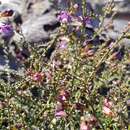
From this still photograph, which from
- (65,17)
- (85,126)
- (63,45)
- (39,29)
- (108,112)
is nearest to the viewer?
(85,126)

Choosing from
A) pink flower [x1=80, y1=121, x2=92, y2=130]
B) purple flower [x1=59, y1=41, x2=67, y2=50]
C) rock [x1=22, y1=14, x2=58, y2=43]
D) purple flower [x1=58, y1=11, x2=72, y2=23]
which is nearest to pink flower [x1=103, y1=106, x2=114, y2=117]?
pink flower [x1=80, y1=121, x2=92, y2=130]

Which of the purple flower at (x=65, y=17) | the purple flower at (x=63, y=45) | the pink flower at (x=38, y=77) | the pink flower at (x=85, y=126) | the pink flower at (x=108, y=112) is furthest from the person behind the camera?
the purple flower at (x=63, y=45)

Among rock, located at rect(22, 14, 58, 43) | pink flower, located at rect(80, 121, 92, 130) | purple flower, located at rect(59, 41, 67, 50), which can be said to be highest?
pink flower, located at rect(80, 121, 92, 130)

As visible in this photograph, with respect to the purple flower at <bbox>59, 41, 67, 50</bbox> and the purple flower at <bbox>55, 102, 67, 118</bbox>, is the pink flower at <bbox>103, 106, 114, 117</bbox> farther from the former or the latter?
the purple flower at <bbox>59, 41, 67, 50</bbox>

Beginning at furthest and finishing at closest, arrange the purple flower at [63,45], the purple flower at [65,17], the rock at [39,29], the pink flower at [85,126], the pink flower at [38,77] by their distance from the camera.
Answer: the rock at [39,29]
the purple flower at [63,45]
the purple flower at [65,17]
the pink flower at [38,77]
the pink flower at [85,126]

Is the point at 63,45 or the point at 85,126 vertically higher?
the point at 85,126

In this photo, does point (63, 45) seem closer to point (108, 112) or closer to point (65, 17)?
point (65, 17)

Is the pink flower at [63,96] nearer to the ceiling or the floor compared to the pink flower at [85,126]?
nearer to the floor

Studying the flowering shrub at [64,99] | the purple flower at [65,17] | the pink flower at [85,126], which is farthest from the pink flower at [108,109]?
the purple flower at [65,17]

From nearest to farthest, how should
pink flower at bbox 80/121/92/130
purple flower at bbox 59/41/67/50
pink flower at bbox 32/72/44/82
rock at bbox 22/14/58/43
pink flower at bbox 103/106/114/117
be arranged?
pink flower at bbox 80/121/92/130, pink flower at bbox 103/106/114/117, pink flower at bbox 32/72/44/82, purple flower at bbox 59/41/67/50, rock at bbox 22/14/58/43

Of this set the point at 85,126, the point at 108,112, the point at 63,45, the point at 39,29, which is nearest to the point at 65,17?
the point at 63,45

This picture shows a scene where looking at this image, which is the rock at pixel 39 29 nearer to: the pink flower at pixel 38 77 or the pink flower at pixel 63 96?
the pink flower at pixel 38 77
